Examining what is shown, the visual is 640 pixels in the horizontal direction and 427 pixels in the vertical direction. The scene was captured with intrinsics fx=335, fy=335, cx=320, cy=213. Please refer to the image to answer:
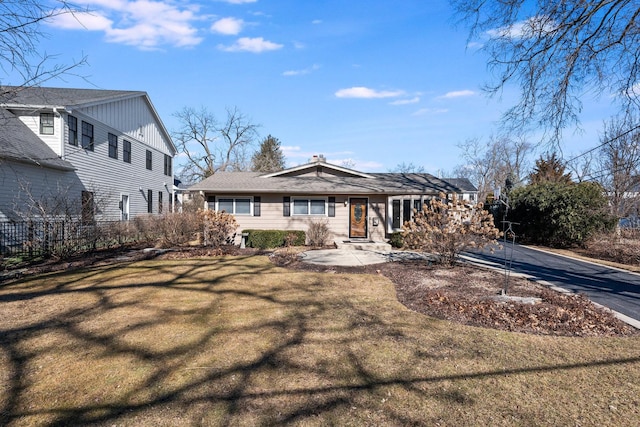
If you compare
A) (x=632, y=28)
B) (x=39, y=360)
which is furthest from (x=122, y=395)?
(x=632, y=28)

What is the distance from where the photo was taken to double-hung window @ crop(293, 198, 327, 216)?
583 inches

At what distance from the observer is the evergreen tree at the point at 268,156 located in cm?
4462

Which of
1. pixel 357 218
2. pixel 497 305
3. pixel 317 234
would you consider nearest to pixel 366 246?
pixel 357 218

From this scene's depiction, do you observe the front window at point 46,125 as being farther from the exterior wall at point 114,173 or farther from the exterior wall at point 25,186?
the exterior wall at point 25,186

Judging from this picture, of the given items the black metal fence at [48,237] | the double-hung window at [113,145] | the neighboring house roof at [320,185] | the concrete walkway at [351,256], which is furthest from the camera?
the double-hung window at [113,145]

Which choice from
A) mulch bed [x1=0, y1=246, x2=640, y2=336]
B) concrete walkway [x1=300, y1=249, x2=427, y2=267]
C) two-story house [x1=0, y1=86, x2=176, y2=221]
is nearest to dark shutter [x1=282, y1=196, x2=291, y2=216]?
concrete walkway [x1=300, y1=249, x2=427, y2=267]

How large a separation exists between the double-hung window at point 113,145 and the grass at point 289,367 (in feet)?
45.2

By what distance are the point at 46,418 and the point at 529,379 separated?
4.39 meters

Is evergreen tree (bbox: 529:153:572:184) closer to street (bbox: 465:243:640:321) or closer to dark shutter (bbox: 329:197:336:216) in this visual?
street (bbox: 465:243:640:321)

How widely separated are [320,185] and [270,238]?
3259 millimetres

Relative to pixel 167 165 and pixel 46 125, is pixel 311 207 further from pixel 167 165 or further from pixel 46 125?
pixel 167 165

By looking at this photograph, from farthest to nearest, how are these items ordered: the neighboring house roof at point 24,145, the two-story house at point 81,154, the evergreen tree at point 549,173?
the evergreen tree at point 549,173
the two-story house at point 81,154
the neighboring house roof at point 24,145

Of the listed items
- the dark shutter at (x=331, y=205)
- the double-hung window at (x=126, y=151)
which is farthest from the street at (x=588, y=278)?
the double-hung window at (x=126, y=151)

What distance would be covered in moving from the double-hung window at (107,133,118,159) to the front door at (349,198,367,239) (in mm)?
13050
